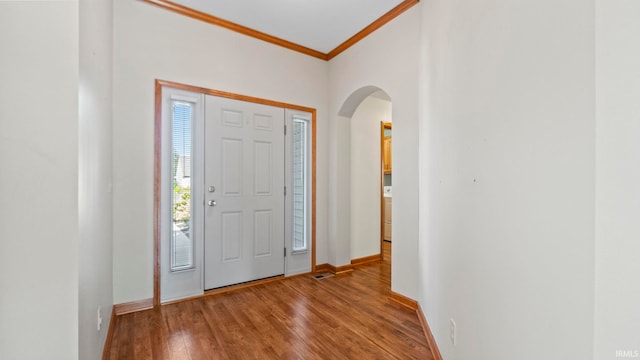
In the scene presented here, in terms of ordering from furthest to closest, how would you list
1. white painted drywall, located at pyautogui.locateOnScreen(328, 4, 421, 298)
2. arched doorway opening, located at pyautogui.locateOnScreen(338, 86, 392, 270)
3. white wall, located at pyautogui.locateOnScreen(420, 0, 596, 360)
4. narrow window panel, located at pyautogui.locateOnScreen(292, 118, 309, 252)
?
arched doorway opening, located at pyautogui.locateOnScreen(338, 86, 392, 270), narrow window panel, located at pyautogui.locateOnScreen(292, 118, 309, 252), white painted drywall, located at pyautogui.locateOnScreen(328, 4, 421, 298), white wall, located at pyautogui.locateOnScreen(420, 0, 596, 360)

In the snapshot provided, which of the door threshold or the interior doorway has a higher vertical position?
the interior doorway

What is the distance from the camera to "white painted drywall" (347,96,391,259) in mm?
3941

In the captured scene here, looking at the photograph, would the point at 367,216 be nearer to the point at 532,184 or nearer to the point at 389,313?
the point at 389,313

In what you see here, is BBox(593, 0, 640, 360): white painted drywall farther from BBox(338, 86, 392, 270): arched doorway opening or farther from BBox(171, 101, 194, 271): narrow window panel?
BBox(338, 86, 392, 270): arched doorway opening

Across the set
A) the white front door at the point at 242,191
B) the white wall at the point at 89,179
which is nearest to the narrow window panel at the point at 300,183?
the white front door at the point at 242,191

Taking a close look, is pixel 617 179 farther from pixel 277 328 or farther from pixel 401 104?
pixel 401 104

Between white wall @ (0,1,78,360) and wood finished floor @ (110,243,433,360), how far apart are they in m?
1.13

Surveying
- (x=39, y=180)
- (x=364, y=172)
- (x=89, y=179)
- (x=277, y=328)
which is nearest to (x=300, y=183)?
(x=364, y=172)

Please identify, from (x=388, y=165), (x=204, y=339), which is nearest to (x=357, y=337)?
(x=204, y=339)

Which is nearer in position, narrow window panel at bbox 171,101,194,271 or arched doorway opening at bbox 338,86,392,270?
narrow window panel at bbox 171,101,194,271

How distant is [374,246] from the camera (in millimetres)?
4121

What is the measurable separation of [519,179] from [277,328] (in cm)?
202

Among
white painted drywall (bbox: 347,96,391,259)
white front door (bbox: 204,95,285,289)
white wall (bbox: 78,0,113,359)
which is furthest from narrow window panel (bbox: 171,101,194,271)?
white painted drywall (bbox: 347,96,391,259)

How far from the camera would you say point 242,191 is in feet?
10.1
